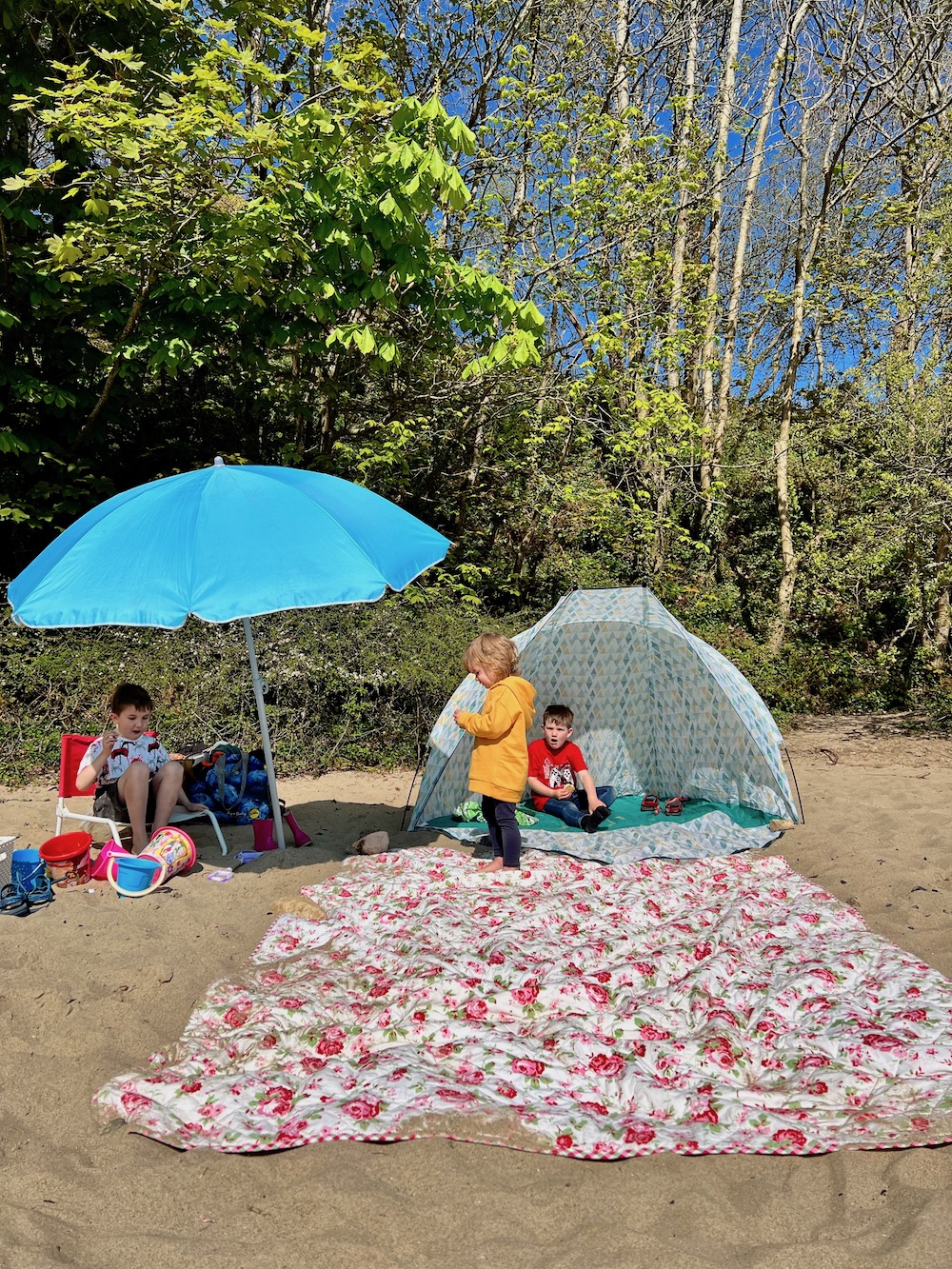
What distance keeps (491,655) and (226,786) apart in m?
1.83

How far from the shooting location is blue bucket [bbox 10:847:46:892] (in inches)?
165

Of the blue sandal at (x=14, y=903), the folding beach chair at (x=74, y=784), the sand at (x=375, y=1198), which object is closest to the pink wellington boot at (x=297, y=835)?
the folding beach chair at (x=74, y=784)

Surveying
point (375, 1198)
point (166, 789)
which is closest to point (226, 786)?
point (166, 789)

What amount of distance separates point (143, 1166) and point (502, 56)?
34.9 ft

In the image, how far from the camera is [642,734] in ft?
21.4

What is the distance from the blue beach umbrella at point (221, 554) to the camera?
378 centimetres

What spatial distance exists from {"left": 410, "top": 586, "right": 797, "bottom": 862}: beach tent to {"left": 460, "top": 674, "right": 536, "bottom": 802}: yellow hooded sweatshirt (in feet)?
1.99

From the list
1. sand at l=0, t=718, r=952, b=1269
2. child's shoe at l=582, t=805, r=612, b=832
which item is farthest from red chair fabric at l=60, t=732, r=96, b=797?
child's shoe at l=582, t=805, r=612, b=832

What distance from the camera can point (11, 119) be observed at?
750 cm

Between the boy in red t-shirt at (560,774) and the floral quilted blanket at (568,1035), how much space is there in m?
1.46

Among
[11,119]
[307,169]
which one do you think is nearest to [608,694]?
[307,169]

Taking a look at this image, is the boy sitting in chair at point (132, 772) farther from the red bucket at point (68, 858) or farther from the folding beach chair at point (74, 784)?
the red bucket at point (68, 858)

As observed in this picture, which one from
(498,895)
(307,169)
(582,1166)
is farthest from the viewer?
(307,169)

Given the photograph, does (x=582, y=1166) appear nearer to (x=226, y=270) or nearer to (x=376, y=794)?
(x=376, y=794)
